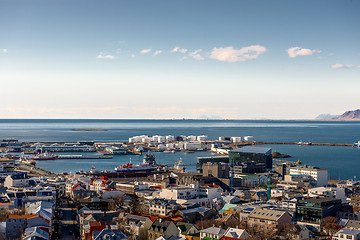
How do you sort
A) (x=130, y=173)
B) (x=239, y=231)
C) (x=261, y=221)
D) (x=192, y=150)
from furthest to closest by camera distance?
(x=192, y=150) < (x=130, y=173) < (x=261, y=221) < (x=239, y=231)

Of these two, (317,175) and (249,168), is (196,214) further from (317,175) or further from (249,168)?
(249,168)

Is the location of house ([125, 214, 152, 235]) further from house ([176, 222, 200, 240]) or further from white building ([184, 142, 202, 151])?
white building ([184, 142, 202, 151])

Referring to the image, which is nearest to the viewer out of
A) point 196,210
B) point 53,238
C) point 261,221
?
point 53,238

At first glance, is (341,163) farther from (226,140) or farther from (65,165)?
(226,140)

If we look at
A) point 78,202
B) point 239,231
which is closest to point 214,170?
point 78,202

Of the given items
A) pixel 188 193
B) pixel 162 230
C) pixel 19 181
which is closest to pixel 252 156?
pixel 188 193

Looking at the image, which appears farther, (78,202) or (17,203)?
(78,202)

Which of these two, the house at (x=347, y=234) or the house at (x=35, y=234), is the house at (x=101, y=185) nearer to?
the house at (x=35, y=234)

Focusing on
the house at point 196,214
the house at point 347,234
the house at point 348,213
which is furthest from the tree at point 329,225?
the house at point 196,214
